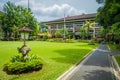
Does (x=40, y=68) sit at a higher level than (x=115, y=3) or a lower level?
lower

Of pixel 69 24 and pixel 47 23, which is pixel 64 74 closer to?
pixel 69 24

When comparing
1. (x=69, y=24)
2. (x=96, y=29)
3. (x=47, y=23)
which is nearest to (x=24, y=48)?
(x=96, y=29)

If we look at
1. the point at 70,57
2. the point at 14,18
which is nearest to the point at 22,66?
the point at 70,57

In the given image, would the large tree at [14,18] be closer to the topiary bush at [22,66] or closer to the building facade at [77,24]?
the building facade at [77,24]

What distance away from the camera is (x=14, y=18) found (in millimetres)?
76688

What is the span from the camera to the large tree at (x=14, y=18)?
75.9 m

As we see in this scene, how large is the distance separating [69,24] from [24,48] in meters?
84.1

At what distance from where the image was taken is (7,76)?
11.8 meters

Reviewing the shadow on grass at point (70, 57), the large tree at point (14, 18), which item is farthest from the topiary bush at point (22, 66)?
the large tree at point (14, 18)

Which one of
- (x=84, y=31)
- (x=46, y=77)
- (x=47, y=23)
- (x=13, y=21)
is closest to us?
(x=46, y=77)

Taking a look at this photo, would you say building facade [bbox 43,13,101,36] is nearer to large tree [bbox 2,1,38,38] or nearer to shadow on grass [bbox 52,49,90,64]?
large tree [bbox 2,1,38,38]

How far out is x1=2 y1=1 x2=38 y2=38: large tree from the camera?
75875mm

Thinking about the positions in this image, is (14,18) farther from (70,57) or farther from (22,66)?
(22,66)

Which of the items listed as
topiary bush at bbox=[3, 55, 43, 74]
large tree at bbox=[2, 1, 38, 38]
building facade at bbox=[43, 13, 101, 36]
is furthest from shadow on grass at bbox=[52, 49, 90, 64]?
building facade at bbox=[43, 13, 101, 36]
